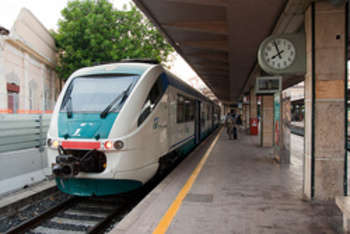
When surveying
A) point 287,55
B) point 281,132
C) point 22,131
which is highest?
point 287,55

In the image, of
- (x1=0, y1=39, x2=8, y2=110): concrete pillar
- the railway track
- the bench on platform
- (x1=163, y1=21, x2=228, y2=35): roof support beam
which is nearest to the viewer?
the bench on platform

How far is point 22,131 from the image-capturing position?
21.8 feet

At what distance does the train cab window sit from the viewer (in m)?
5.60

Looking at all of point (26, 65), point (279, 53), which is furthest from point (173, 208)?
point (26, 65)

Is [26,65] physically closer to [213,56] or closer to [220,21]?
[213,56]

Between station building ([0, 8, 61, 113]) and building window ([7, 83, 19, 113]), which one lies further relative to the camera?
building window ([7, 83, 19, 113])

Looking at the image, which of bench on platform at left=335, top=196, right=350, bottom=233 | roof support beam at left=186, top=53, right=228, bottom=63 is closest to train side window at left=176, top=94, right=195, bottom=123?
roof support beam at left=186, top=53, right=228, bottom=63

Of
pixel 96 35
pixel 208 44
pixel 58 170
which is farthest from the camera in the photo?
pixel 96 35

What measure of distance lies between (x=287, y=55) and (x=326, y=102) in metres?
1.06

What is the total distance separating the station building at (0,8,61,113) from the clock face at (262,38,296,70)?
11.2 m

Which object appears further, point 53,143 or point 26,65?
point 26,65

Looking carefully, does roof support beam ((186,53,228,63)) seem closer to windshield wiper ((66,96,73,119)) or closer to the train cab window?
the train cab window

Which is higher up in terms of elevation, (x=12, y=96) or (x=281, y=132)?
(x=12, y=96)

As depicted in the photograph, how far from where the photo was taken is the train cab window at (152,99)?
18.4 feet
